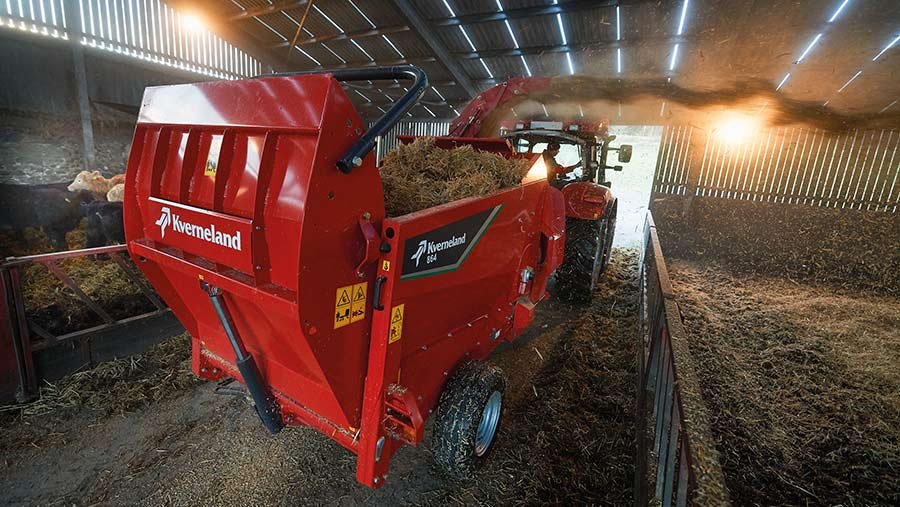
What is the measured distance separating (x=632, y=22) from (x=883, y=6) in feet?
10.8

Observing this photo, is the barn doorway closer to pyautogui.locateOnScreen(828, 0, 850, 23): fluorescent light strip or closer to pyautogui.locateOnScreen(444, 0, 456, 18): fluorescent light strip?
pyautogui.locateOnScreen(828, 0, 850, 23): fluorescent light strip

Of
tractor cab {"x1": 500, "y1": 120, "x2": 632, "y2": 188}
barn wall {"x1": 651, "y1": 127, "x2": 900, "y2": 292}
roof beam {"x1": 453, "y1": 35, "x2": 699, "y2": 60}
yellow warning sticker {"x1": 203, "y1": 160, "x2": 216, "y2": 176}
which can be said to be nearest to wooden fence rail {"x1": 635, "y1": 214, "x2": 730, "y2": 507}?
yellow warning sticker {"x1": 203, "y1": 160, "x2": 216, "y2": 176}

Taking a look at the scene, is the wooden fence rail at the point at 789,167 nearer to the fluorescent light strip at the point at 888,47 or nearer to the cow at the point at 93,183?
the fluorescent light strip at the point at 888,47

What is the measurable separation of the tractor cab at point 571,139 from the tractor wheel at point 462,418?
3.41 meters

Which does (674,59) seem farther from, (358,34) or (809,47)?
(358,34)

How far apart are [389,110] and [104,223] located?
494cm

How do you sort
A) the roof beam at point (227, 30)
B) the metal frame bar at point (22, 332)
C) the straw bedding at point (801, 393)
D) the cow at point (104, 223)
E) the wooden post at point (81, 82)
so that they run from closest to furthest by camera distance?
the straw bedding at point (801, 393) → the metal frame bar at point (22, 332) → the cow at point (104, 223) → the wooden post at point (81, 82) → the roof beam at point (227, 30)

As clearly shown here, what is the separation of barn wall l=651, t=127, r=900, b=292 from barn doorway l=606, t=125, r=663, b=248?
1.79 metres

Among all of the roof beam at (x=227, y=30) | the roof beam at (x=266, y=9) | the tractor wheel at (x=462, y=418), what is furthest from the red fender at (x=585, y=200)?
the roof beam at (x=227, y=30)

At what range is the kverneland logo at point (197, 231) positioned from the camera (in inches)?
71.4

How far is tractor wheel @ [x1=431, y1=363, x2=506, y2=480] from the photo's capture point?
7.70 ft

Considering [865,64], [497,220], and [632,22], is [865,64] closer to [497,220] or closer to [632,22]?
[632,22]

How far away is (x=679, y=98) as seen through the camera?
5844 millimetres

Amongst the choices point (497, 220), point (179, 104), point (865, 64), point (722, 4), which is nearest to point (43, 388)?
point (179, 104)
